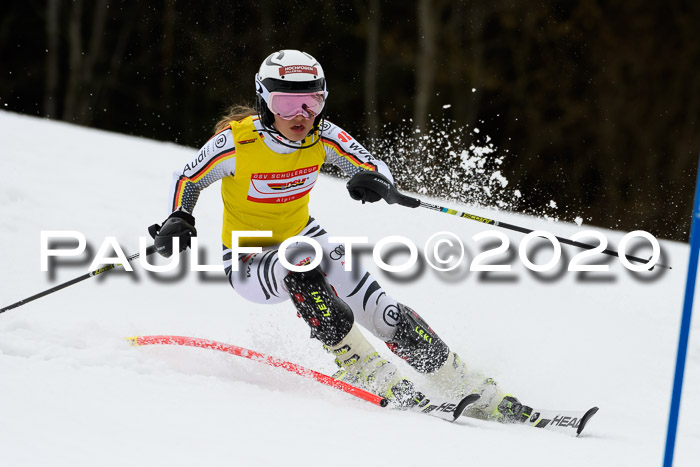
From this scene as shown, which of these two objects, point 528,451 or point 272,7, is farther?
point 272,7

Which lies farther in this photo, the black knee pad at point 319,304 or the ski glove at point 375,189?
the ski glove at point 375,189

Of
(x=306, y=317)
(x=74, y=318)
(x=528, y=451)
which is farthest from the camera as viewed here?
(x=74, y=318)

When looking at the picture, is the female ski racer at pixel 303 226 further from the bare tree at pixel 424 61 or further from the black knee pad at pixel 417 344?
the bare tree at pixel 424 61

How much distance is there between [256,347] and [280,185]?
93 centimetres

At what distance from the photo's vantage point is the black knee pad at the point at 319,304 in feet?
10.3

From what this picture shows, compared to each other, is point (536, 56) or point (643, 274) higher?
point (536, 56)

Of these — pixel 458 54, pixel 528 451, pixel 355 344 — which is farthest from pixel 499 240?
pixel 458 54

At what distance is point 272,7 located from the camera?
1672 cm

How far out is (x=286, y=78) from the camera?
3.26m

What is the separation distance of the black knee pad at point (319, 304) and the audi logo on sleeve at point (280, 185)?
1.46 ft

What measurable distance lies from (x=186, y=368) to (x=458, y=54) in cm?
1355

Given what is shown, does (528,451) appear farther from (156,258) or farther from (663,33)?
(663,33)

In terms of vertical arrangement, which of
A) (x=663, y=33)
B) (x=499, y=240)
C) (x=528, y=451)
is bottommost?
(x=528, y=451)

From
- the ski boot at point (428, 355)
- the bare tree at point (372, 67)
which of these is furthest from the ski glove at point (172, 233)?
the bare tree at point (372, 67)
